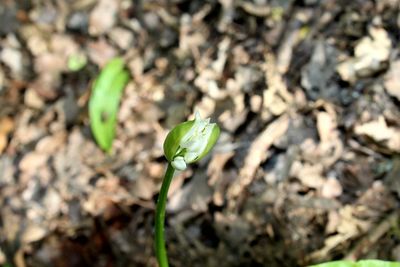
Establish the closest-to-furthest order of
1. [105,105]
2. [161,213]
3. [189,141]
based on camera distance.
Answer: [189,141]
[161,213]
[105,105]

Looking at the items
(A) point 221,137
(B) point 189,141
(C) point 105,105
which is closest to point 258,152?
(A) point 221,137

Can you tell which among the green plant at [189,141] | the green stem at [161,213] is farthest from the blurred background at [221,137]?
the green plant at [189,141]

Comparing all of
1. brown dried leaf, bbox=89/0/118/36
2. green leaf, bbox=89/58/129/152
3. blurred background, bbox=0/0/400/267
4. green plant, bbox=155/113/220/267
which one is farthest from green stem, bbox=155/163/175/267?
brown dried leaf, bbox=89/0/118/36

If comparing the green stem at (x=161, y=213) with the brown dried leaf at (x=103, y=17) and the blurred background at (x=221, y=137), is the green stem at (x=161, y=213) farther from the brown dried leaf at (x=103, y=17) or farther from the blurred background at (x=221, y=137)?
the brown dried leaf at (x=103, y=17)

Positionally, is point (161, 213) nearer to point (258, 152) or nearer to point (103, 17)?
point (258, 152)

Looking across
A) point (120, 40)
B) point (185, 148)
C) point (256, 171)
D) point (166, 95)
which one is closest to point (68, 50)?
point (120, 40)

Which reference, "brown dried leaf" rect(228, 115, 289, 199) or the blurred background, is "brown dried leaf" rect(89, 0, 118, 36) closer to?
the blurred background
